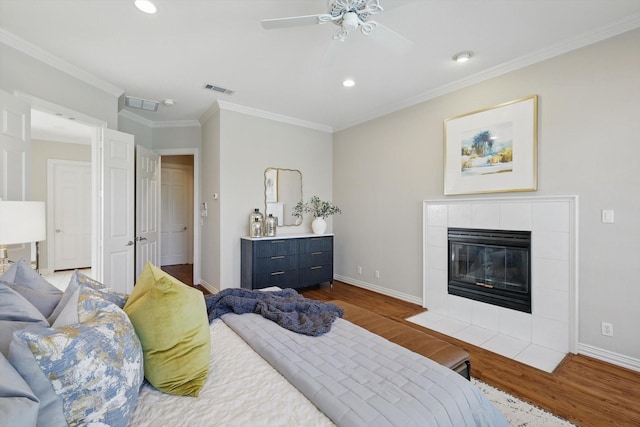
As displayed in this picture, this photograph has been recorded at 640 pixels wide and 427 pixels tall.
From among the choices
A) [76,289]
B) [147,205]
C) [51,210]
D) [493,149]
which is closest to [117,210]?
[147,205]

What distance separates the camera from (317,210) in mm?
5027

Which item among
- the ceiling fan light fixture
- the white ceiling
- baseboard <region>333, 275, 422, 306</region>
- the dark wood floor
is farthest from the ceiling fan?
baseboard <region>333, 275, 422, 306</region>

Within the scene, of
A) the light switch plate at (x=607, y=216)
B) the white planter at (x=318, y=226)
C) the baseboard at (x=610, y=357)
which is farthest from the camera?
the white planter at (x=318, y=226)

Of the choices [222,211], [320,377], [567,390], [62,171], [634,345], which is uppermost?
[62,171]

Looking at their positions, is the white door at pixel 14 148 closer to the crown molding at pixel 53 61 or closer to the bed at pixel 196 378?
the crown molding at pixel 53 61

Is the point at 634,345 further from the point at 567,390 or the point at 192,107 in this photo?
the point at 192,107

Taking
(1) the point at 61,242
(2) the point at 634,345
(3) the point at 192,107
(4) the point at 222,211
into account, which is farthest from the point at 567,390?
(1) the point at 61,242

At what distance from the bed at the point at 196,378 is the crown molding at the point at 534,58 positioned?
3.07m

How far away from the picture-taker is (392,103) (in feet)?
13.4

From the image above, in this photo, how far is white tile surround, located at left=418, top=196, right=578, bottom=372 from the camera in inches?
103

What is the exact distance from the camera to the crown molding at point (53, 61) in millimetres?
2471

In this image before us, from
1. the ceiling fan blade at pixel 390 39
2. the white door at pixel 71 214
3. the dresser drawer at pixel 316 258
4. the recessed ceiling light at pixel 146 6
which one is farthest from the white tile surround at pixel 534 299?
the white door at pixel 71 214

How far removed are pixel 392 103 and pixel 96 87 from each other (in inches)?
145

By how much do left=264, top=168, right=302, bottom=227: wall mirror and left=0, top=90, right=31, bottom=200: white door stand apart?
2.65m
